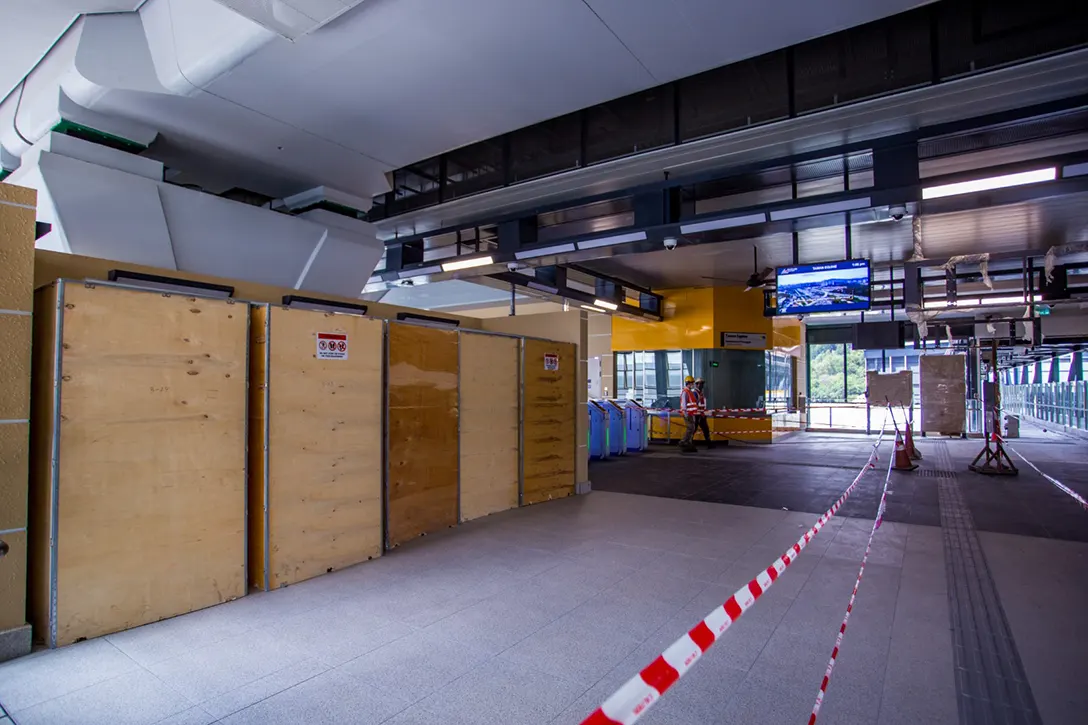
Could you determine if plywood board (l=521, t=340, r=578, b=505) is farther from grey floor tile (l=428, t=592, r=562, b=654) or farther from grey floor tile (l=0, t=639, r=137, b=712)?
grey floor tile (l=0, t=639, r=137, b=712)

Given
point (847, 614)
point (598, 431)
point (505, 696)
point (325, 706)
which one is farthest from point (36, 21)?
point (598, 431)

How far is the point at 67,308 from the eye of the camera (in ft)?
11.3

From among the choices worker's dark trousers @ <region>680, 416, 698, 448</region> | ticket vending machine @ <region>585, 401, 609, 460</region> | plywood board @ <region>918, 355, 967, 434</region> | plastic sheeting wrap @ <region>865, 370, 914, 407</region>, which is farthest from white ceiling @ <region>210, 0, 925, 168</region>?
plywood board @ <region>918, 355, 967, 434</region>

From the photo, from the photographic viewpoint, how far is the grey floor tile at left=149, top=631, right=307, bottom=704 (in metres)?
2.92

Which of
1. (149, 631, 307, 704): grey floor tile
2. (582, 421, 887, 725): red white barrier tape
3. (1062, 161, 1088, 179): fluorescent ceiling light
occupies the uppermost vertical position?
(1062, 161, 1088, 179): fluorescent ceiling light

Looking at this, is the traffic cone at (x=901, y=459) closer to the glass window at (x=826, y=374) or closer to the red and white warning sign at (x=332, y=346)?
the red and white warning sign at (x=332, y=346)

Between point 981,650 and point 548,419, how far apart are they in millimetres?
5135

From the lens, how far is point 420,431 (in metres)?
5.80

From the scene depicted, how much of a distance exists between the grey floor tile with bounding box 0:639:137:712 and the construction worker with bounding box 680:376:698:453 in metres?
11.3

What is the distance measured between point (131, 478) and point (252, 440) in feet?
2.86

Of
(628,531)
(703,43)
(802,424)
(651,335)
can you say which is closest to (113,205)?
(703,43)

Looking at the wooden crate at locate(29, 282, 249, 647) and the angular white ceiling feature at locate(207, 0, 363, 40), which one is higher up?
the angular white ceiling feature at locate(207, 0, 363, 40)

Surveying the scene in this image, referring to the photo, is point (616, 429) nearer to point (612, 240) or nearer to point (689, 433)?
point (689, 433)

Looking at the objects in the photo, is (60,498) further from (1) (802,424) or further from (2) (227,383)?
(1) (802,424)
